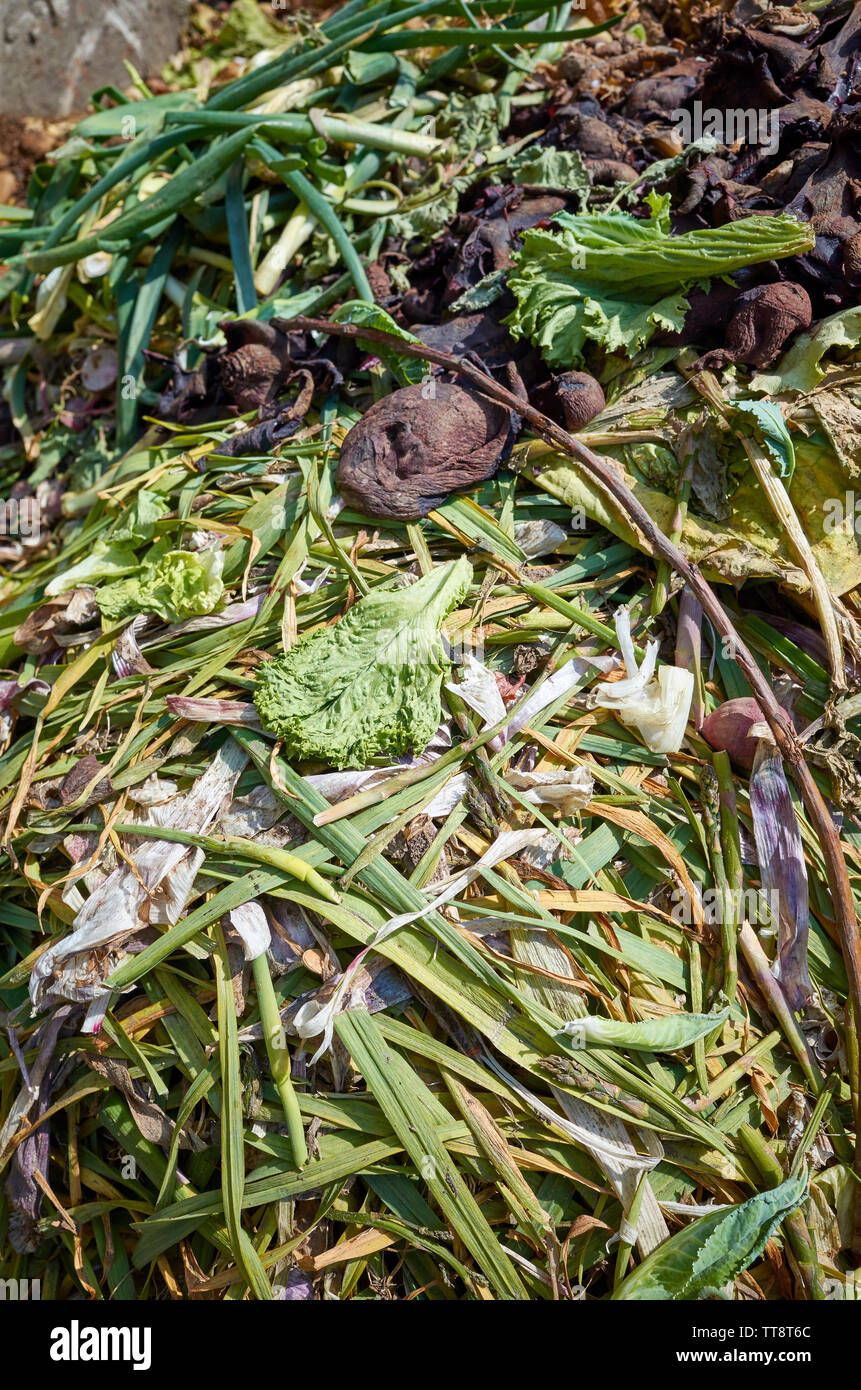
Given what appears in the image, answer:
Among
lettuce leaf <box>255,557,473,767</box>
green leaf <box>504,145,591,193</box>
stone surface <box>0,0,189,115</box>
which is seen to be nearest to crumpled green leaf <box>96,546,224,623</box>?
lettuce leaf <box>255,557,473,767</box>

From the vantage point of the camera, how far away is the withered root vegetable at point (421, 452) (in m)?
1.96

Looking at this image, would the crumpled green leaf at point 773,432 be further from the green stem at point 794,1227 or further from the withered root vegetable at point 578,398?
the green stem at point 794,1227

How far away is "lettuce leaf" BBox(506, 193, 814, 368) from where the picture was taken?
1.99 meters

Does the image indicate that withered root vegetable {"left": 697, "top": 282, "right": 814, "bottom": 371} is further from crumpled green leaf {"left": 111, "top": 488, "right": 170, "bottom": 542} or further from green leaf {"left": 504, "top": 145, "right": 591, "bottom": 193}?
crumpled green leaf {"left": 111, "top": 488, "right": 170, "bottom": 542}

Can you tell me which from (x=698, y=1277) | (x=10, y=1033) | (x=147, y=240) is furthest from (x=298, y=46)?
(x=698, y=1277)

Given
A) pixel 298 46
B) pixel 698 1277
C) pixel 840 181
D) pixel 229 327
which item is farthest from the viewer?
pixel 298 46

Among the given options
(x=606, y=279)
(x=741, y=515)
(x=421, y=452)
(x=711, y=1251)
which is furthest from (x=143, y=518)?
(x=711, y=1251)

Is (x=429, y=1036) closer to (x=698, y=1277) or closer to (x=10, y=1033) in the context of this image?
(x=698, y=1277)

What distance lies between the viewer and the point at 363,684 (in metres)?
1.72

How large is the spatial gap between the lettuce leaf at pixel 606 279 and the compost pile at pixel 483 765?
11 millimetres

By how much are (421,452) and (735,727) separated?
0.89 meters

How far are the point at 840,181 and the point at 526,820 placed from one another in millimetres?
1677

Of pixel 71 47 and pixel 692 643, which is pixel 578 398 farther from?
pixel 71 47

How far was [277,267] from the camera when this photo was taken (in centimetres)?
258
